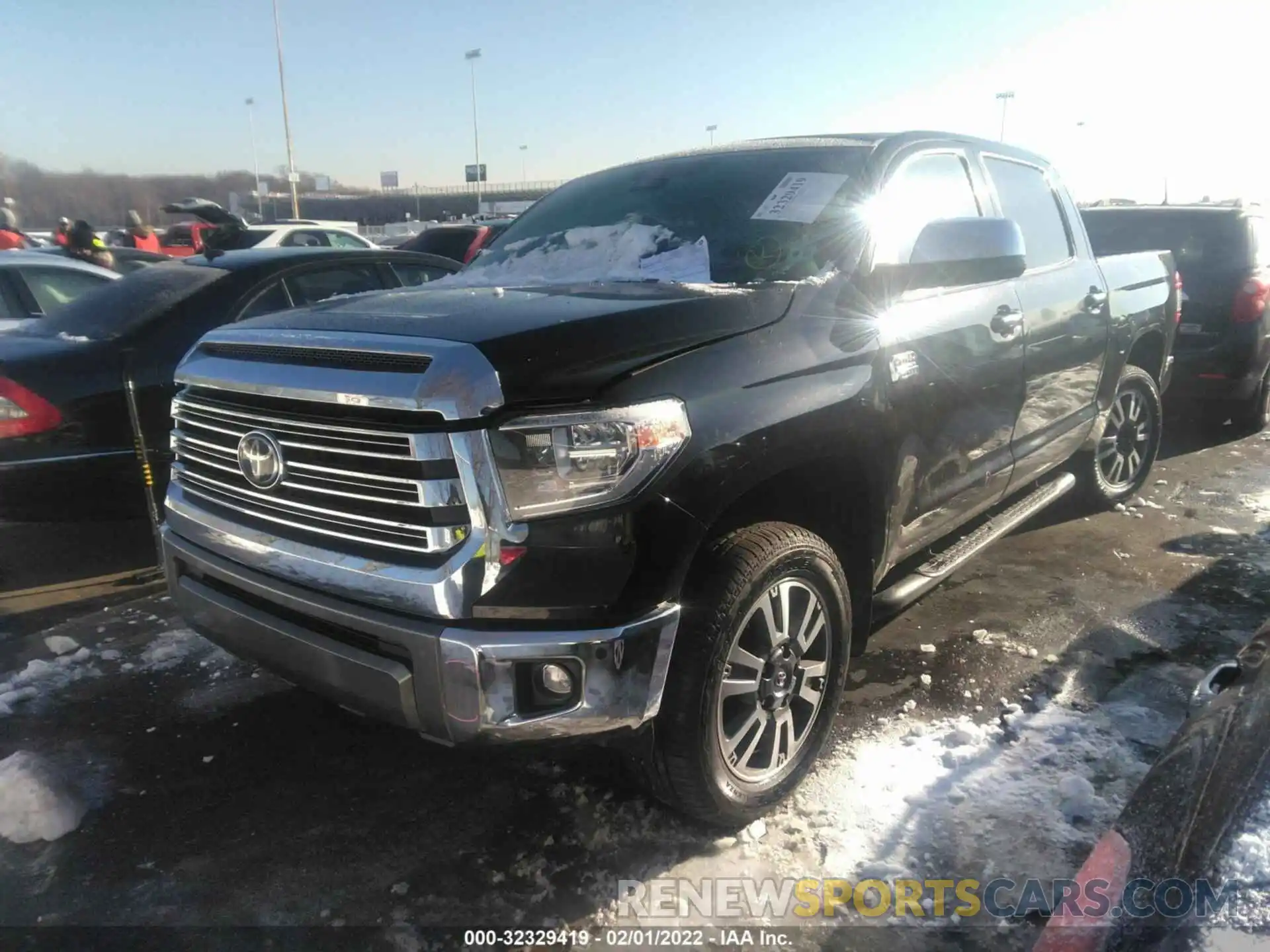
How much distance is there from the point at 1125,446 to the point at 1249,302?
2347mm

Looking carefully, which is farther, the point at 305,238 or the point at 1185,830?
the point at 305,238

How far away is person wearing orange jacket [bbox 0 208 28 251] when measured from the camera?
44.0 ft

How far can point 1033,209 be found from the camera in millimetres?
4344

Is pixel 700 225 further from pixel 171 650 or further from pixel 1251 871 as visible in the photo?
pixel 171 650

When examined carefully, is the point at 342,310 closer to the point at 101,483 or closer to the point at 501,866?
the point at 501,866

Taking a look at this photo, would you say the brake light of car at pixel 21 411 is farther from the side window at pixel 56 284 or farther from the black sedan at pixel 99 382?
the side window at pixel 56 284

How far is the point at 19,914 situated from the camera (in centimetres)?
232

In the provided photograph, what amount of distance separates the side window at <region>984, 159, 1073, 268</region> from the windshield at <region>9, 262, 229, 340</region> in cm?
398

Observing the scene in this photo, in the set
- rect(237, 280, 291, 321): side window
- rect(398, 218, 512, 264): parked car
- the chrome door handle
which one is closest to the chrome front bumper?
the chrome door handle

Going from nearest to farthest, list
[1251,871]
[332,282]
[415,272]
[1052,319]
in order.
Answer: [1251,871] < [1052,319] < [332,282] < [415,272]

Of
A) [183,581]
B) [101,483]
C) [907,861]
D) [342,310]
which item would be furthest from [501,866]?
[101,483]

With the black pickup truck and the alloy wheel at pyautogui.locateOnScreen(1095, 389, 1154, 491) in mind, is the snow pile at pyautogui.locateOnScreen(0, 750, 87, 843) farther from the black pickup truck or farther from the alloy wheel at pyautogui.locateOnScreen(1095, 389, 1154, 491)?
the alloy wheel at pyautogui.locateOnScreen(1095, 389, 1154, 491)

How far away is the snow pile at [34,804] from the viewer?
2648 mm

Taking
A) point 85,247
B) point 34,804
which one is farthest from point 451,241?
point 34,804
